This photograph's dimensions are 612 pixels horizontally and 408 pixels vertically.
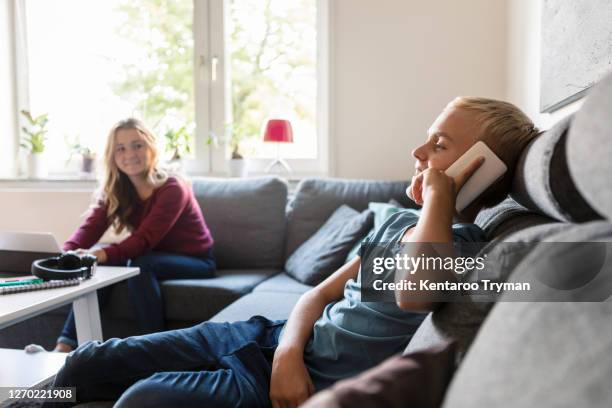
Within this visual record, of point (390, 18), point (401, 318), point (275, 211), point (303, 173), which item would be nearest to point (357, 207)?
point (275, 211)

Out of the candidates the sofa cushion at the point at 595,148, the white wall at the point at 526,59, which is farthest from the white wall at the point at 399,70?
the sofa cushion at the point at 595,148

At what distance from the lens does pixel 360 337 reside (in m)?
1.00

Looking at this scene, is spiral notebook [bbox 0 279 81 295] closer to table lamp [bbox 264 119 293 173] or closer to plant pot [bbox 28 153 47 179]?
table lamp [bbox 264 119 293 173]

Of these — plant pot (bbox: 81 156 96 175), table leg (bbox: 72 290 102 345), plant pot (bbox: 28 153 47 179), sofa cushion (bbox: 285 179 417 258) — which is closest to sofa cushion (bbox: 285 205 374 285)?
sofa cushion (bbox: 285 179 417 258)

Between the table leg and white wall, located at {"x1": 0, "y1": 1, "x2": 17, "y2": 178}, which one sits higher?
white wall, located at {"x1": 0, "y1": 1, "x2": 17, "y2": 178}

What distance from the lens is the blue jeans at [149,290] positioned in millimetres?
2314

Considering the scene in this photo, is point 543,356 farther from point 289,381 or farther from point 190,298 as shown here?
point 190,298

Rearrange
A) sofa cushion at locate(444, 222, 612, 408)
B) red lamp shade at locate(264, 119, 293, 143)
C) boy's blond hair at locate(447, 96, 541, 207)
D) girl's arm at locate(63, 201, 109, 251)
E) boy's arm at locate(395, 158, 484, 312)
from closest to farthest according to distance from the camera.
Answer: sofa cushion at locate(444, 222, 612, 408) < boy's arm at locate(395, 158, 484, 312) < boy's blond hair at locate(447, 96, 541, 207) < girl's arm at locate(63, 201, 109, 251) < red lamp shade at locate(264, 119, 293, 143)

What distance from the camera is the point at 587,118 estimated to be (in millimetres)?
528

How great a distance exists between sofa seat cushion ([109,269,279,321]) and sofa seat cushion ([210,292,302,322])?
186 mm

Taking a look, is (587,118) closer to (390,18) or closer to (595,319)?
(595,319)

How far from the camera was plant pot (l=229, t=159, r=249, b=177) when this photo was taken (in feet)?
11.4

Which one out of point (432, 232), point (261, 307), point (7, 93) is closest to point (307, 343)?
point (432, 232)

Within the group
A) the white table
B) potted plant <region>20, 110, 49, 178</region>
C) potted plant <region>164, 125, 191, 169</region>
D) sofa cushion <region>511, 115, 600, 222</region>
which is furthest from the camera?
potted plant <region>20, 110, 49, 178</region>
